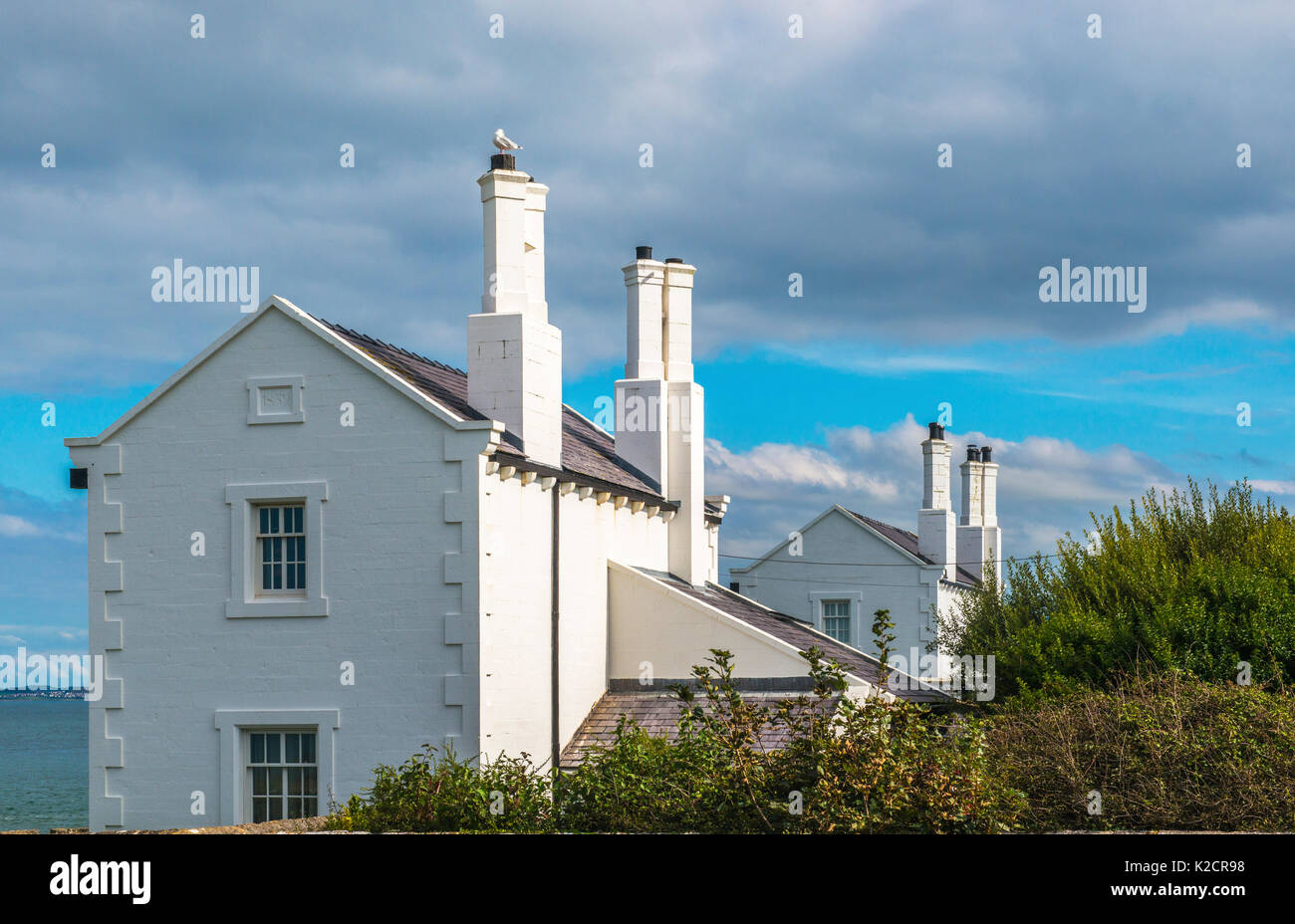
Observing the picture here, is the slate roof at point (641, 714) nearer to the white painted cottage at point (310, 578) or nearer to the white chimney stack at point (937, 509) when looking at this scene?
the white painted cottage at point (310, 578)

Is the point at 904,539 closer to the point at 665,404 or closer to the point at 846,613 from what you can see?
the point at 846,613

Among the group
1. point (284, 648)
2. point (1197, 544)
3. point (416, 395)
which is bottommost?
point (284, 648)

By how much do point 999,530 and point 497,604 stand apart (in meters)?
36.1

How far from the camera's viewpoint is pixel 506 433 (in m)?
21.1

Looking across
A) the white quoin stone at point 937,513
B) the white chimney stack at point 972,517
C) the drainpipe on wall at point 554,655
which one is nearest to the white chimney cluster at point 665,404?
the drainpipe on wall at point 554,655

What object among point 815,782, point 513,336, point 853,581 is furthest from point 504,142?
point 853,581

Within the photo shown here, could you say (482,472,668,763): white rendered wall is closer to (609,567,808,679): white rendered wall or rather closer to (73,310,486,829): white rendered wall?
(609,567,808,679): white rendered wall

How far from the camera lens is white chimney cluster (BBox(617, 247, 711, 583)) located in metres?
27.7

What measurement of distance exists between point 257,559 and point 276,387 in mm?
2529

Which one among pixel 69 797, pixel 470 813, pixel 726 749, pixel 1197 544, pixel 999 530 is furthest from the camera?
pixel 69 797

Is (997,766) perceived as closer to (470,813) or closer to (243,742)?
(470,813)

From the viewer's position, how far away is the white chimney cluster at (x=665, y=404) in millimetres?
27672
